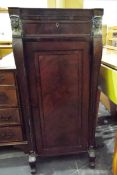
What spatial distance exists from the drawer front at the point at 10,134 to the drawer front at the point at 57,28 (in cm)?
83

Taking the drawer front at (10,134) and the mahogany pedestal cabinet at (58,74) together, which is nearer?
the mahogany pedestal cabinet at (58,74)

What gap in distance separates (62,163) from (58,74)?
76 centimetres

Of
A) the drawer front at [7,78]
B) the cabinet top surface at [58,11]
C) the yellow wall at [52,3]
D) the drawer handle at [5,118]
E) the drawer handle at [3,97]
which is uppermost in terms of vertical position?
the yellow wall at [52,3]

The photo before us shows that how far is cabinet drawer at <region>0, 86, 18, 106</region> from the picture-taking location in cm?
135

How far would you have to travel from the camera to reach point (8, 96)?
1.38 meters

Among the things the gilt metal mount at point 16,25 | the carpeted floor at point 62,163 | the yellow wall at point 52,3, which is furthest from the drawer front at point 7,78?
the yellow wall at point 52,3

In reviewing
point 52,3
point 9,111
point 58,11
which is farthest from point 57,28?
point 52,3

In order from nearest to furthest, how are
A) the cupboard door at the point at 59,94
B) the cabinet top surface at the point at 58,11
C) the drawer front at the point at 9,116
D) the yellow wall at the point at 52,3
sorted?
1. the cabinet top surface at the point at 58,11
2. the cupboard door at the point at 59,94
3. the drawer front at the point at 9,116
4. the yellow wall at the point at 52,3

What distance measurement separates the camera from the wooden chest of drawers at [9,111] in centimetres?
133

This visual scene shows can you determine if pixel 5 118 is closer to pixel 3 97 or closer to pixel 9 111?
pixel 9 111

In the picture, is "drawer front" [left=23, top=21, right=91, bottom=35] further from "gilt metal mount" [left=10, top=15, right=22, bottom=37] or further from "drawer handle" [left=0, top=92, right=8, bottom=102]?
"drawer handle" [left=0, top=92, right=8, bottom=102]

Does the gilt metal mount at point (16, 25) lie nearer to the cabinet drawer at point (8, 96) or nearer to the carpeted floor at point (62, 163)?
the cabinet drawer at point (8, 96)

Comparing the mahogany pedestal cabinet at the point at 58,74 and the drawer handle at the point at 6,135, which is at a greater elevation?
the mahogany pedestal cabinet at the point at 58,74

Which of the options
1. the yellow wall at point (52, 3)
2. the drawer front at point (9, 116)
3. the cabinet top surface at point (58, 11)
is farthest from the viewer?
the yellow wall at point (52, 3)
